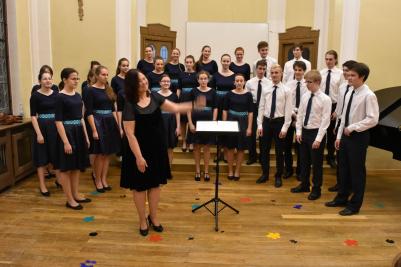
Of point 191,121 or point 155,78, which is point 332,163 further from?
point 155,78

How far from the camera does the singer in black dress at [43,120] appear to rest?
450 cm

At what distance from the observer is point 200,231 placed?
372cm

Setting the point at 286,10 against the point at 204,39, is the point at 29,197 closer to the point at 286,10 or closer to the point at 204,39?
the point at 204,39

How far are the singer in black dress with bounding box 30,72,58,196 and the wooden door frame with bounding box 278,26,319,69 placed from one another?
5.33 metres

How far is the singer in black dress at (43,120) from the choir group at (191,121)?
0.04 feet

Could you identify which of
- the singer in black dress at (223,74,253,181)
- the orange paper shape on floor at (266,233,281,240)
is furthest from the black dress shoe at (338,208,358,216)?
the singer in black dress at (223,74,253,181)

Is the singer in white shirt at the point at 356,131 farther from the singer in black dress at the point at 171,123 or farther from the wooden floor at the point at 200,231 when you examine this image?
the singer in black dress at the point at 171,123

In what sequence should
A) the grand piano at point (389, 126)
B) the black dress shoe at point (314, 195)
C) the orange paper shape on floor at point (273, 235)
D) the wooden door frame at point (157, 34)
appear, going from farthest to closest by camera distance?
the wooden door frame at point (157, 34) → the black dress shoe at point (314, 195) → the grand piano at point (389, 126) → the orange paper shape on floor at point (273, 235)

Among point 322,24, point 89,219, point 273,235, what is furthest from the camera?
point 322,24

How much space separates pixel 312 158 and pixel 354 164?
634 mm

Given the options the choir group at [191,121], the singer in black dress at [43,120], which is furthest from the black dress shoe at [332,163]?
the singer in black dress at [43,120]

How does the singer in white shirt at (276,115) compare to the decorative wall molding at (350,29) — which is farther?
the decorative wall molding at (350,29)

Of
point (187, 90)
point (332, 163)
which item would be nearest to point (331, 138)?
point (332, 163)

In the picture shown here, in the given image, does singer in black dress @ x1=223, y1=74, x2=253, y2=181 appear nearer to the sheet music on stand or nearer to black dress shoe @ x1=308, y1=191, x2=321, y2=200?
black dress shoe @ x1=308, y1=191, x2=321, y2=200
